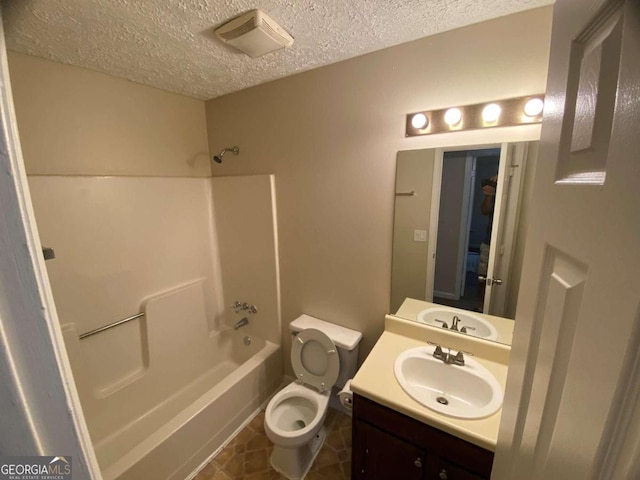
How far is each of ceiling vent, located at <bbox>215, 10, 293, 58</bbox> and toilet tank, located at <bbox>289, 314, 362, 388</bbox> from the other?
168 centimetres

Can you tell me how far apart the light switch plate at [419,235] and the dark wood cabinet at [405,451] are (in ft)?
2.91

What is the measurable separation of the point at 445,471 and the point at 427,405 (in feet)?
0.88

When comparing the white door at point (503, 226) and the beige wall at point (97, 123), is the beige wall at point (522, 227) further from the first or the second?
the beige wall at point (97, 123)

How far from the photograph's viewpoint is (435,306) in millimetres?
1482

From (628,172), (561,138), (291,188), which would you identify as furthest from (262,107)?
(628,172)

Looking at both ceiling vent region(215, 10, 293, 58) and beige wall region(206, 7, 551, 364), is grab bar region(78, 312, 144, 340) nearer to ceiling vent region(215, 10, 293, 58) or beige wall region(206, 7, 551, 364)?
beige wall region(206, 7, 551, 364)

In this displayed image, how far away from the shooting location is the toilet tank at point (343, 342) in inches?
65.8

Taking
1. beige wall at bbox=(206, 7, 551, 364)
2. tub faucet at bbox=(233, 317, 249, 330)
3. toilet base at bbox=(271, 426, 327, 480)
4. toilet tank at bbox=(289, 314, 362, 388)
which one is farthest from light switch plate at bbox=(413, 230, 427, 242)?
tub faucet at bbox=(233, 317, 249, 330)

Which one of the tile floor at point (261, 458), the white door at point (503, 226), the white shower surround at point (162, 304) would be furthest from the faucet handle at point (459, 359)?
the white shower surround at point (162, 304)

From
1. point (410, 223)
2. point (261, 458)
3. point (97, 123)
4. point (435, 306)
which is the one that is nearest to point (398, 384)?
point (435, 306)

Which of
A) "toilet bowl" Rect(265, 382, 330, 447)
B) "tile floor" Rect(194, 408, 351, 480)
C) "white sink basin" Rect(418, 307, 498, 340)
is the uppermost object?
"white sink basin" Rect(418, 307, 498, 340)

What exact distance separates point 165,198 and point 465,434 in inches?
89.8

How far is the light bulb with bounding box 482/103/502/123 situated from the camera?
1.17 m

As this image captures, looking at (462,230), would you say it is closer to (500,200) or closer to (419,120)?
(500,200)
